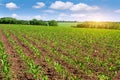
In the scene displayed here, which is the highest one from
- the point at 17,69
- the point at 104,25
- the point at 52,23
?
the point at 17,69

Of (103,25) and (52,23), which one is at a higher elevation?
(103,25)

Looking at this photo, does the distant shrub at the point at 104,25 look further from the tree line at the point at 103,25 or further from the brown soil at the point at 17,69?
the brown soil at the point at 17,69

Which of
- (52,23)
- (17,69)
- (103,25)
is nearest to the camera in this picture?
(17,69)

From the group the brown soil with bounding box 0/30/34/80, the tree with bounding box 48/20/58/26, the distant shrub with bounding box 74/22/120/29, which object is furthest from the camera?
the tree with bounding box 48/20/58/26

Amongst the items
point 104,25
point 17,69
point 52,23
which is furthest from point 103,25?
point 17,69

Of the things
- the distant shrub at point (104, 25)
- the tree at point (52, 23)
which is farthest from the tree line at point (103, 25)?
the tree at point (52, 23)

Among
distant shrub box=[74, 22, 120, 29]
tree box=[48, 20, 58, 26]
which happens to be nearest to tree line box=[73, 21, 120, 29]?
distant shrub box=[74, 22, 120, 29]

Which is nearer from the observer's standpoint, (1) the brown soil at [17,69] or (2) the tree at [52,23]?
(1) the brown soil at [17,69]

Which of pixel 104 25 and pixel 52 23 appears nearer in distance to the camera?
pixel 104 25

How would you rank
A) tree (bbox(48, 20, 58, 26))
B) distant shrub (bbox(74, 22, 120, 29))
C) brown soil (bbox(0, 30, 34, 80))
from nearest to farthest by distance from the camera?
brown soil (bbox(0, 30, 34, 80)) → distant shrub (bbox(74, 22, 120, 29)) → tree (bbox(48, 20, 58, 26))

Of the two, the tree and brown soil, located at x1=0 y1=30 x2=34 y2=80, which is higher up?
brown soil, located at x1=0 y1=30 x2=34 y2=80

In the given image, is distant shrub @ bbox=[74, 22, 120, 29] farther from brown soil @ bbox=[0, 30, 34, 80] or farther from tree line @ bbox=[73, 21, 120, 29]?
brown soil @ bbox=[0, 30, 34, 80]

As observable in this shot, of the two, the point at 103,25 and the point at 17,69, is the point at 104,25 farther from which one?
the point at 17,69

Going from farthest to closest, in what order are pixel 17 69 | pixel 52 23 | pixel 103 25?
pixel 52 23
pixel 103 25
pixel 17 69
